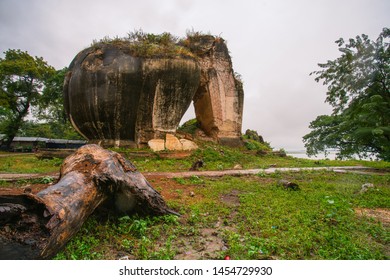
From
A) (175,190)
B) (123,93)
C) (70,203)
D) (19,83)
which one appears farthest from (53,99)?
(70,203)

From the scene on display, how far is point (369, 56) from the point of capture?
10727mm

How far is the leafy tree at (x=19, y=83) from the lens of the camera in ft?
76.7

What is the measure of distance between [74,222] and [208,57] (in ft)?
50.7

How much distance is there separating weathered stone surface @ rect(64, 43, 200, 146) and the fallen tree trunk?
8.91m

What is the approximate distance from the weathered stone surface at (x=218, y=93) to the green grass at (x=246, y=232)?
1191 cm

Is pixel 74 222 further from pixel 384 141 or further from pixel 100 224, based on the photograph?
pixel 384 141

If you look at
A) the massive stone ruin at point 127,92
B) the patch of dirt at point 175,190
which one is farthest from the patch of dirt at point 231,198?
the massive stone ruin at point 127,92

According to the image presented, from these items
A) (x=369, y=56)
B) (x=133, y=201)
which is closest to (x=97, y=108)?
(x=133, y=201)

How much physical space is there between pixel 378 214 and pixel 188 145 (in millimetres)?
9998

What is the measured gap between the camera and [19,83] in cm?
2442

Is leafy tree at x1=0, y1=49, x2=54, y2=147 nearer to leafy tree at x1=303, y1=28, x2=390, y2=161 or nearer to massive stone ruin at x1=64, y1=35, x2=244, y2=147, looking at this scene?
massive stone ruin at x1=64, y1=35, x2=244, y2=147

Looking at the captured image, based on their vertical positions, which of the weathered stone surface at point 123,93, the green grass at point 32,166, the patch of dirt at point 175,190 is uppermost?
the weathered stone surface at point 123,93

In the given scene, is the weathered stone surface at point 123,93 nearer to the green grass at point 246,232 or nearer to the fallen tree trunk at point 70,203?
the green grass at point 246,232

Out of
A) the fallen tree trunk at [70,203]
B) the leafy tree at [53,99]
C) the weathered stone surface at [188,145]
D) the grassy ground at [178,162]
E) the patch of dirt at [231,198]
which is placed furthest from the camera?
the leafy tree at [53,99]
